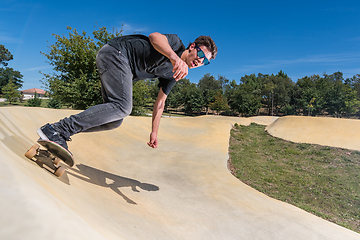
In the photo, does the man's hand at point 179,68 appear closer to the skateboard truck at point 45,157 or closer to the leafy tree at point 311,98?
the skateboard truck at point 45,157

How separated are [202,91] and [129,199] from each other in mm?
49489

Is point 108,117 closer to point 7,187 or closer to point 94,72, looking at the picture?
point 7,187

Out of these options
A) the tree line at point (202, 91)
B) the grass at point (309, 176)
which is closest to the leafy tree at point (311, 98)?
the tree line at point (202, 91)

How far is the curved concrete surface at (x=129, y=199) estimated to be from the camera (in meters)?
0.93

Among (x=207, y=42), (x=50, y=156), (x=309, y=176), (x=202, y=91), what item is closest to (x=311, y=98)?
(x=202, y=91)

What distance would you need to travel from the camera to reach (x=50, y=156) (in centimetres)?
221

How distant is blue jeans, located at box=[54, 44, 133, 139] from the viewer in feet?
6.21

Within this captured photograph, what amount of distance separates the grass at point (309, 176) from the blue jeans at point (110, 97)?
4229 mm

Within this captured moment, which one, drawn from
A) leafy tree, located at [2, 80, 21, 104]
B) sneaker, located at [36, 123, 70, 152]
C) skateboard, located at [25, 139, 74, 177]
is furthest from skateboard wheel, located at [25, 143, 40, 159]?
leafy tree, located at [2, 80, 21, 104]

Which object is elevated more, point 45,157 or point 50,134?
point 50,134

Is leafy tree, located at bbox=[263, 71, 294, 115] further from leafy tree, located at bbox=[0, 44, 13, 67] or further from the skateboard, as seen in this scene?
the skateboard

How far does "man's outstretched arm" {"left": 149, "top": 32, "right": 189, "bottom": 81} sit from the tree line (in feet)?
30.8

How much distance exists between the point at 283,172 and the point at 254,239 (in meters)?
5.18

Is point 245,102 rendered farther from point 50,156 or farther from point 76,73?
point 50,156
